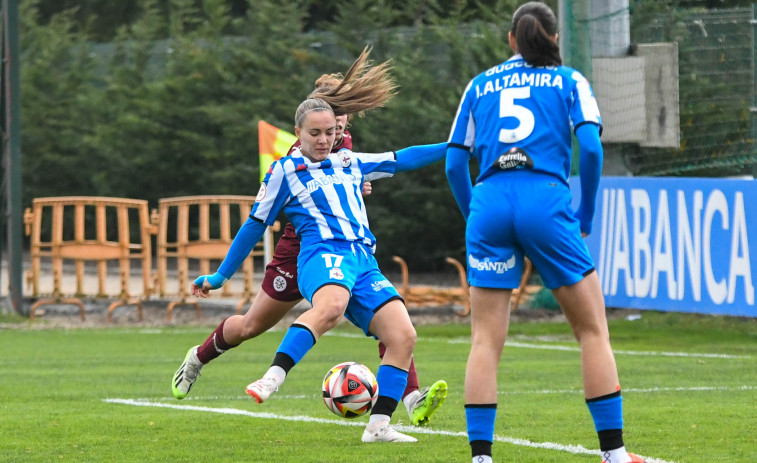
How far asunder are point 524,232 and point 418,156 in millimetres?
2125

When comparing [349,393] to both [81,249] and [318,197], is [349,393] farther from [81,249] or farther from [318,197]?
[81,249]

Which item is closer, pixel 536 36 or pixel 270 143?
pixel 536 36

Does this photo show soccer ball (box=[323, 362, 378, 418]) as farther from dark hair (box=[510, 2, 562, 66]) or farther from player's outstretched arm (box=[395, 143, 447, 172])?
dark hair (box=[510, 2, 562, 66])

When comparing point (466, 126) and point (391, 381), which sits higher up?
point (466, 126)

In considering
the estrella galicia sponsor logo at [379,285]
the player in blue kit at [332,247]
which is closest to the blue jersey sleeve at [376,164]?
the player in blue kit at [332,247]

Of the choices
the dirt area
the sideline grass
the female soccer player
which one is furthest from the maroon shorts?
the dirt area

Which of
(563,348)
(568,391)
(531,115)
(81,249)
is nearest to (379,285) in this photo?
(531,115)

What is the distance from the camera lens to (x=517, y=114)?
225 inches

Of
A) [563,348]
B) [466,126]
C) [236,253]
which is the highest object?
[466,126]

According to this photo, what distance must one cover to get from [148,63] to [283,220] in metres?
7.39

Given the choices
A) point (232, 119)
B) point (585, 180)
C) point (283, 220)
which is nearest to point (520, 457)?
point (585, 180)

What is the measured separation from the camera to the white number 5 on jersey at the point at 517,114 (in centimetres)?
571

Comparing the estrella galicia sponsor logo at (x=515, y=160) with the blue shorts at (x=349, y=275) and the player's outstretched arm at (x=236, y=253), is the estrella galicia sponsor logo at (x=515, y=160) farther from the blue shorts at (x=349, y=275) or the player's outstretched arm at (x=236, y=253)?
the player's outstretched arm at (x=236, y=253)

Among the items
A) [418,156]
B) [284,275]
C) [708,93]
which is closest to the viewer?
[418,156]
